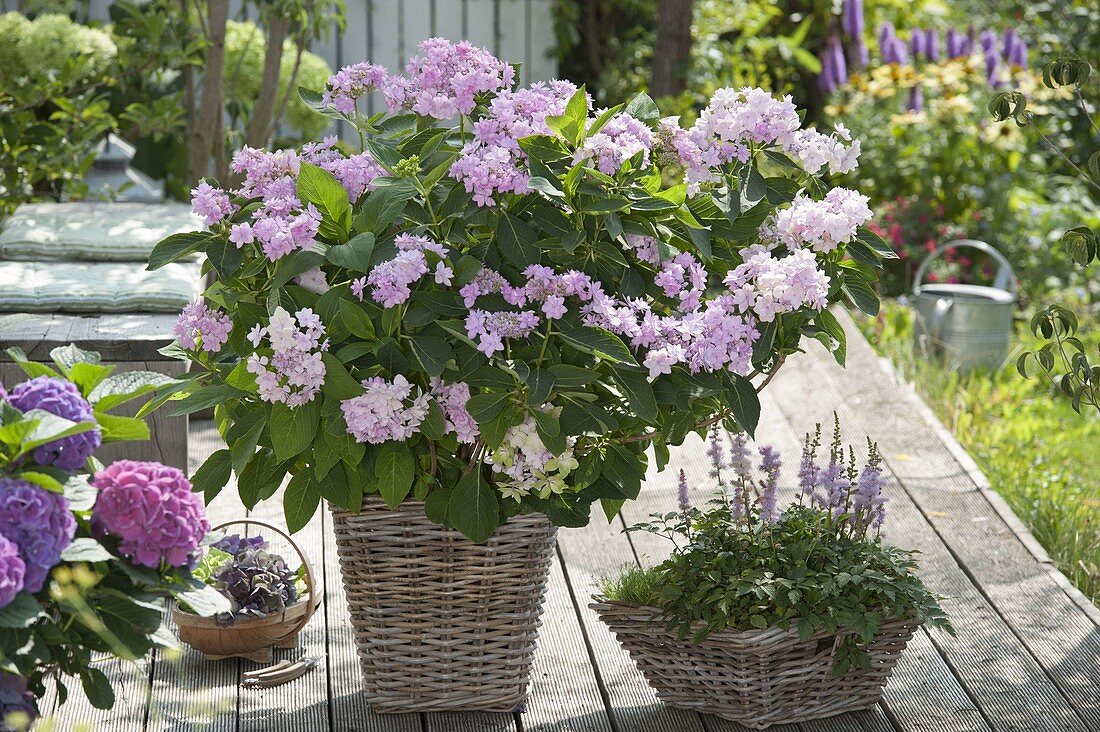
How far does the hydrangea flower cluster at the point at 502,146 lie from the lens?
6.37ft

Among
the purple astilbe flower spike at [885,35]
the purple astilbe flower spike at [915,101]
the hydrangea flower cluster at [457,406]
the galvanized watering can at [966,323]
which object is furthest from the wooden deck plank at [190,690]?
the purple astilbe flower spike at [885,35]

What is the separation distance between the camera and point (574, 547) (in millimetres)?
3146

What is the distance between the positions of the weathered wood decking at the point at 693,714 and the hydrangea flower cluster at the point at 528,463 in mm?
505

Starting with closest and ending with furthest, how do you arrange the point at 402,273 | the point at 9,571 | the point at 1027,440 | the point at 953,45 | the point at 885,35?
1. the point at 9,571
2. the point at 402,273
3. the point at 1027,440
4. the point at 953,45
5. the point at 885,35

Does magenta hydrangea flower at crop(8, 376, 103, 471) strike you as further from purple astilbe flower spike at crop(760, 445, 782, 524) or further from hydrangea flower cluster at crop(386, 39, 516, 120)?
purple astilbe flower spike at crop(760, 445, 782, 524)

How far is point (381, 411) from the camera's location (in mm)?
1916

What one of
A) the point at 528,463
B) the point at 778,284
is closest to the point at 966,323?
the point at 778,284

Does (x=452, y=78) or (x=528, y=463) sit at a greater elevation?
(x=452, y=78)

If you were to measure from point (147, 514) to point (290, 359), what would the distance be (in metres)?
0.42

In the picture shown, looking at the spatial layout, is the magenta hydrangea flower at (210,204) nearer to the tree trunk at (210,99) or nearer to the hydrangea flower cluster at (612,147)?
the hydrangea flower cluster at (612,147)

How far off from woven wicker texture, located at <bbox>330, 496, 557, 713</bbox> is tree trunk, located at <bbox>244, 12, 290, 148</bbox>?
98.5 inches

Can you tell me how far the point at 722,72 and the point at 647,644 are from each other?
4675mm

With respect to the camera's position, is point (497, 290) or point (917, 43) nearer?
point (497, 290)

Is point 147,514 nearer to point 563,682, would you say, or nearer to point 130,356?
point 563,682
